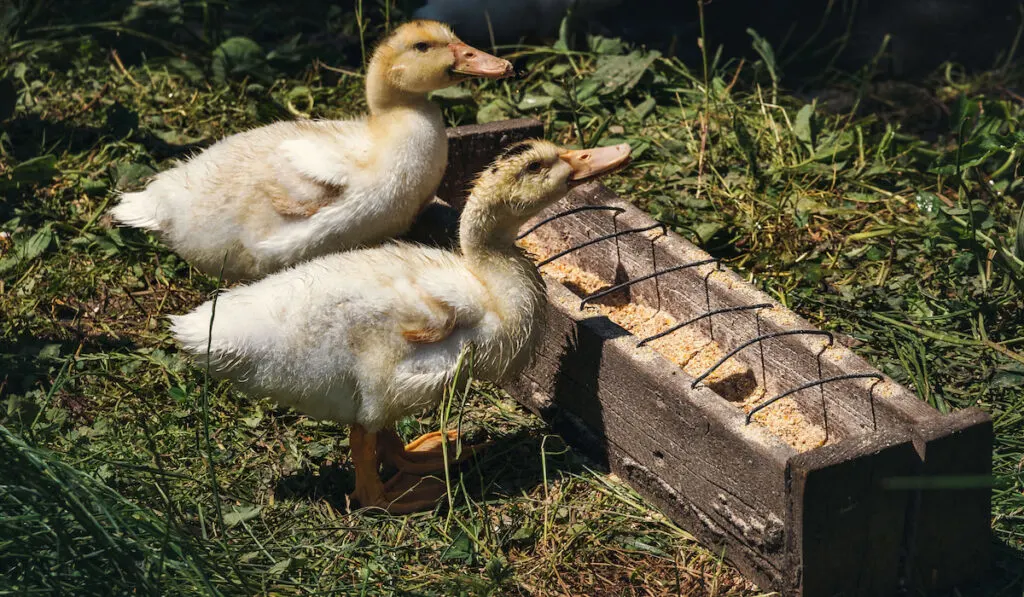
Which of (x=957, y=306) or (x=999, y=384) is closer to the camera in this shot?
(x=999, y=384)

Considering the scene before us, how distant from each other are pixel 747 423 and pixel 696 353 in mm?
906

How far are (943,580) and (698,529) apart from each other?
2.29 ft

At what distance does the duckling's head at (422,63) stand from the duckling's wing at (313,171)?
24cm

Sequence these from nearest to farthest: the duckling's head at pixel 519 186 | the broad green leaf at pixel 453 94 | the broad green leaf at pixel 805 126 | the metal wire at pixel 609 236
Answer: the duckling's head at pixel 519 186, the metal wire at pixel 609 236, the broad green leaf at pixel 805 126, the broad green leaf at pixel 453 94

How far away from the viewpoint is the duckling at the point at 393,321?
3566 mm

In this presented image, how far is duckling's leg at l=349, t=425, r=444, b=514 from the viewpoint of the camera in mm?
3811

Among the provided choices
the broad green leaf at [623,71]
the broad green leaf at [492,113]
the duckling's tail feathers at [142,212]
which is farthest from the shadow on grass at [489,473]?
the broad green leaf at [623,71]

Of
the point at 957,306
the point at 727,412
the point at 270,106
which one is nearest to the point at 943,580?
the point at 727,412

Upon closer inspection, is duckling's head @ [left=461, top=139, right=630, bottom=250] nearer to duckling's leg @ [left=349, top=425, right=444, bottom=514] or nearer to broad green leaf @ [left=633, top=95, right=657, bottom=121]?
duckling's leg @ [left=349, top=425, right=444, bottom=514]

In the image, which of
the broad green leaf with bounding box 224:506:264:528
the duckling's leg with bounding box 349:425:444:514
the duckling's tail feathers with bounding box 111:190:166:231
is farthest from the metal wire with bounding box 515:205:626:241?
the broad green leaf with bounding box 224:506:264:528

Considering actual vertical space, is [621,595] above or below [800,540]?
below

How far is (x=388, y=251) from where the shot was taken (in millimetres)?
3867

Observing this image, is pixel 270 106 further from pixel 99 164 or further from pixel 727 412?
pixel 727 412

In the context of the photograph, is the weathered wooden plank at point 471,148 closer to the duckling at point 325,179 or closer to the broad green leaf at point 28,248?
the duckling at point 325,179
